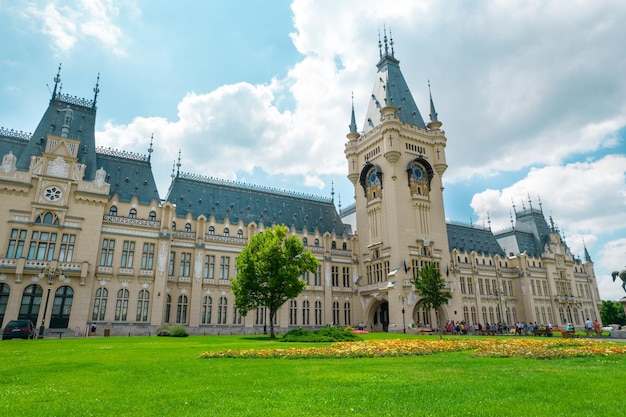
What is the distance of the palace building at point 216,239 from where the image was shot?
158 ft

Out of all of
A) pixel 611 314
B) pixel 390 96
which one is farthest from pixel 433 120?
pixel 611 314

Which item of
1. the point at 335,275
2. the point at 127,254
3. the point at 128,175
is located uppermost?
the point at 128,175

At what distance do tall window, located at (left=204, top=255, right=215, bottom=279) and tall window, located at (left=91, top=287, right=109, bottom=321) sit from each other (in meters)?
13.4

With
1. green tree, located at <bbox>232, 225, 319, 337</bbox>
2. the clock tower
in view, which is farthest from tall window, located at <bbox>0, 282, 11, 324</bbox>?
the clock tower

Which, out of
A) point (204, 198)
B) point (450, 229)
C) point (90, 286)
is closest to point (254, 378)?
point (90, 286)

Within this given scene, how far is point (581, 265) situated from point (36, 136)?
388 feet

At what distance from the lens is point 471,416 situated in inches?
334

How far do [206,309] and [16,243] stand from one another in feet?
81.6

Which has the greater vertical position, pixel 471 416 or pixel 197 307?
pixel 197 307

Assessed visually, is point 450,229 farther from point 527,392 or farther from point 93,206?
point 527,392

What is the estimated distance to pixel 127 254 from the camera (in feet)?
174

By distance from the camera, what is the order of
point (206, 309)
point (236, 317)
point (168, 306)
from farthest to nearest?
1. point (236, 317)
2. point (206, 309)
3. point (168, 306)

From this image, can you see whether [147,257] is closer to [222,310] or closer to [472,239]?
[222,310]

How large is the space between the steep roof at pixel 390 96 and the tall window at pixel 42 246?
5419 cm
